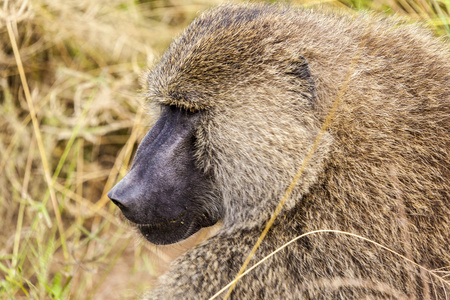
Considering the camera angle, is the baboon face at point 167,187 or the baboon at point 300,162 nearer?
the baboon at point 300,162

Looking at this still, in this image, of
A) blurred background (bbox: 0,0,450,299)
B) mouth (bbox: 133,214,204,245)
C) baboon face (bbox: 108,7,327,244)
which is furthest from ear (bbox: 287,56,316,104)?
blurred background (bbox: 0,0,450,299)

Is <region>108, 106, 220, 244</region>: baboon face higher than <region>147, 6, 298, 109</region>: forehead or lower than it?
lower

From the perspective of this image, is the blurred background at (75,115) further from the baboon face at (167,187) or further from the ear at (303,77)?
the ear at (303,77)

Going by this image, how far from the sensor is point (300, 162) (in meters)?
1.95

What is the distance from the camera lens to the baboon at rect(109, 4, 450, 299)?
Result: 1.85 meters

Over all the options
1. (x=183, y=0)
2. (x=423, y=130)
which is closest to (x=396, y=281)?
(x=423, y=130)

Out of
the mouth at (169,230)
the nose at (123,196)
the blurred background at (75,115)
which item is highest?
the nose at (123,196)

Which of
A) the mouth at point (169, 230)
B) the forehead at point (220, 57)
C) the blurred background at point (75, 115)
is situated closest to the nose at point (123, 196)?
the mouth at point (169, 230)

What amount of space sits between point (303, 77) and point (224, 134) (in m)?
0.39

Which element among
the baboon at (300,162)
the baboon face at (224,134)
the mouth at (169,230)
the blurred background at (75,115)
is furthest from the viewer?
the blurred background at (75,115)

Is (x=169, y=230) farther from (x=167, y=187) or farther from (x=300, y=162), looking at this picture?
(x=300, y=162)

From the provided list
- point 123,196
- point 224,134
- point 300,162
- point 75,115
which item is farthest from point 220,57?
point 75,115

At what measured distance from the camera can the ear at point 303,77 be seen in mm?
2000

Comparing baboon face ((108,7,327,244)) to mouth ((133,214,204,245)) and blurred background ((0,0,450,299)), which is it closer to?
mouth ((133,214,204,245))
